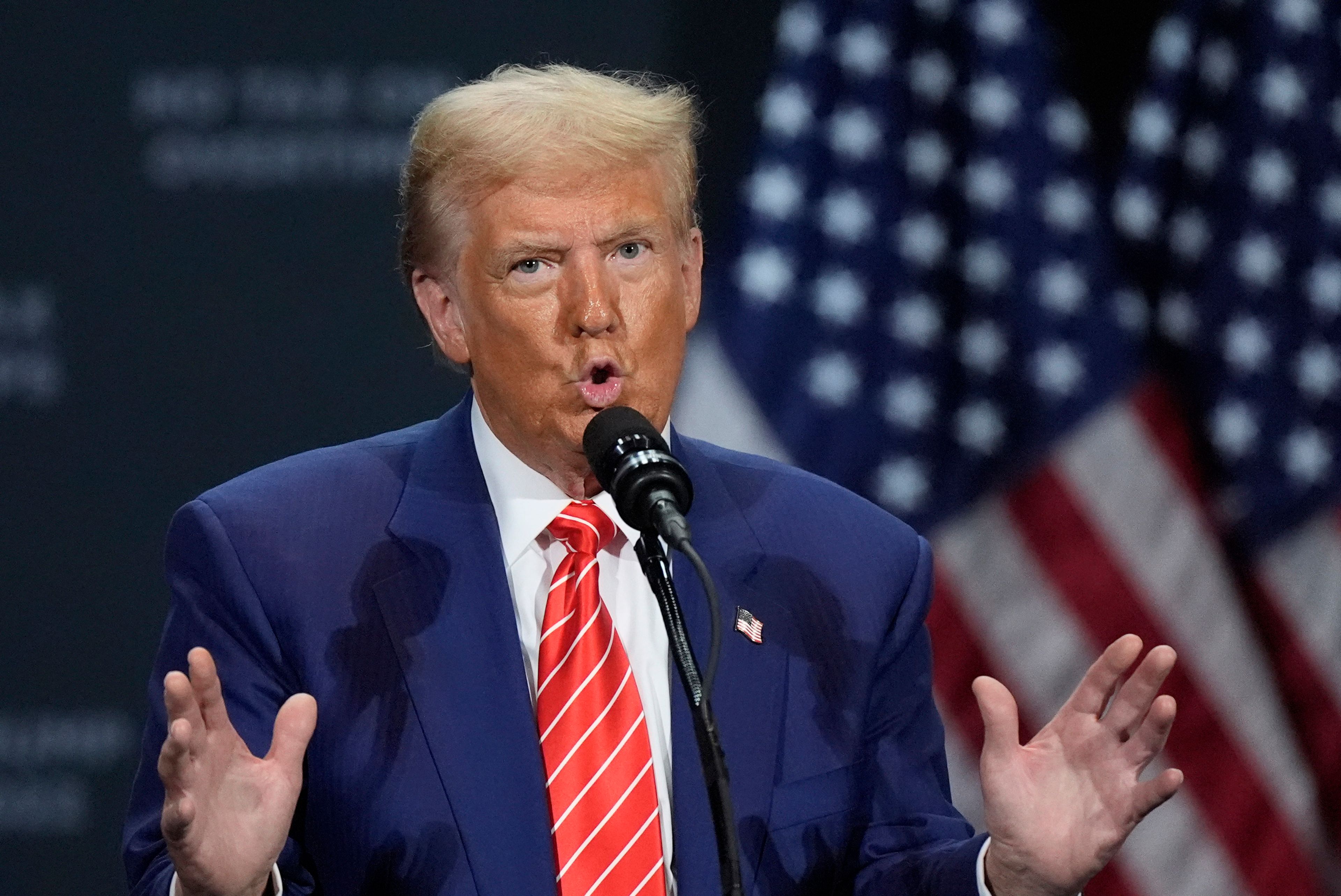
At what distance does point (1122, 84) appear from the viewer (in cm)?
307

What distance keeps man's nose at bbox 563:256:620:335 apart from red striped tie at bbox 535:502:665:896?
25 cm

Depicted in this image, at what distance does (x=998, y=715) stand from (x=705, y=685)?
1.33 ft

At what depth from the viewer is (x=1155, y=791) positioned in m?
1.55

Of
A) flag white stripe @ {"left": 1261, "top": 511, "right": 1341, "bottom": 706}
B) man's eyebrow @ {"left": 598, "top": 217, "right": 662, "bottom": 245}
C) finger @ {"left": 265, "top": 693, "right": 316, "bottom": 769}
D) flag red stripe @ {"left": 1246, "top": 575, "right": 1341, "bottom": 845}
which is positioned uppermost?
man's eyebrow @ {"left": 598, "top": 217, "right": 662, "bottom": 245}

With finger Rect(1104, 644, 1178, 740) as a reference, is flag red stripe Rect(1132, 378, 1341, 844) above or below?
below

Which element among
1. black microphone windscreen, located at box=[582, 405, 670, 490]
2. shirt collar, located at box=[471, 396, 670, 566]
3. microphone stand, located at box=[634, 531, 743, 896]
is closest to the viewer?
microphone stand, located at box=[634, 531, 743, 896]

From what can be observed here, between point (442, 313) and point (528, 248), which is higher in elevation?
point (528, 248)

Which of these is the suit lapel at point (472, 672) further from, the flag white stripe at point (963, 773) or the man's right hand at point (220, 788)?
the flag white stripe at point (963, 773)

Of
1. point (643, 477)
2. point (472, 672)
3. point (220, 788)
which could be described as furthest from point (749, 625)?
point (220, 788)

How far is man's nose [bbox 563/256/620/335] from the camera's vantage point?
178 cm

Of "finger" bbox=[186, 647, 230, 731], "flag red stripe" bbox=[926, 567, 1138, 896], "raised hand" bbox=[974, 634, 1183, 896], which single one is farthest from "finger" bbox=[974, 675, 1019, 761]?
"flag red stripe" bbox=[926, 567, 1138, 896]

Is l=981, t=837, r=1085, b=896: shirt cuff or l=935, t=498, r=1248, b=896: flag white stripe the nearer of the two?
l=981, t=837, r=1085, b=896: shirt cuff

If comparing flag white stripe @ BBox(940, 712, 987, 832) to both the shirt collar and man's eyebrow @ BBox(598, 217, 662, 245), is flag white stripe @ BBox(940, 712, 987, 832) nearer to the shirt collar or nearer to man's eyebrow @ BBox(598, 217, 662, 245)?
the shirt collar

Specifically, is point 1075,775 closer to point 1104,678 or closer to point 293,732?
point 1104,678
